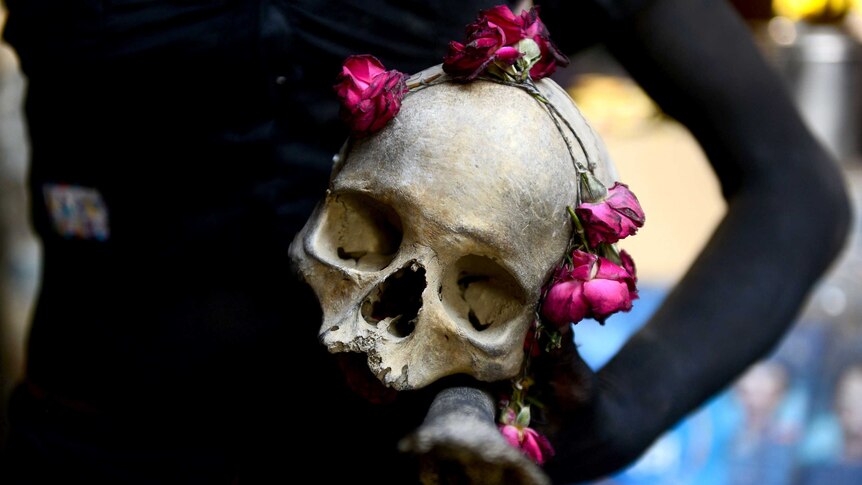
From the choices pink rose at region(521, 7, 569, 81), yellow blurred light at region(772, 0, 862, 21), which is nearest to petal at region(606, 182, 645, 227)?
pink rose at region(521, 7, 569, 81)

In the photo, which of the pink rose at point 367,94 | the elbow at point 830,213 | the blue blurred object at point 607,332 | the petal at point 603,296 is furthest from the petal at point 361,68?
the blue blurred object at point 607,332

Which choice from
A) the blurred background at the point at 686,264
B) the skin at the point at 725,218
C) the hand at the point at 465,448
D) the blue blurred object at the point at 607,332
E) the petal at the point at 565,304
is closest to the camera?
the hand at the point at 465,448

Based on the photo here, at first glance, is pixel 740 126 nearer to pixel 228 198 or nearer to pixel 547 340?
pixel 547 340

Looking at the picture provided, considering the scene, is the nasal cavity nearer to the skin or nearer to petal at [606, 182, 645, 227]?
petal at [606, 182, 645, 227]

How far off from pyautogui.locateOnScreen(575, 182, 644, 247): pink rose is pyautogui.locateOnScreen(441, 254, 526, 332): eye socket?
0.07 meters

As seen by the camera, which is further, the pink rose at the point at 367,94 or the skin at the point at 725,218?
the skin at the point at 725,218

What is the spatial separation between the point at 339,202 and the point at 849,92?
1.79 meters

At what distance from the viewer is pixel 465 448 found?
55cm

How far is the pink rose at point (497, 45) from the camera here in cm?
67

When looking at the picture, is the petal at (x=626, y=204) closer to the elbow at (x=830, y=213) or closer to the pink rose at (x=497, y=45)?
the pink rose at (x=497, y=45)

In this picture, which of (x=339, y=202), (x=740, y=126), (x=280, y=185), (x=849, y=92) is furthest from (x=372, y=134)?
(x=849, y=92)

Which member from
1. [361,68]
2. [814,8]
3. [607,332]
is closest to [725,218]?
[361,68]

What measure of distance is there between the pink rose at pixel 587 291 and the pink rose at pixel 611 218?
0.6 inches

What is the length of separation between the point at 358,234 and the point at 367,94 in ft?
0.41
